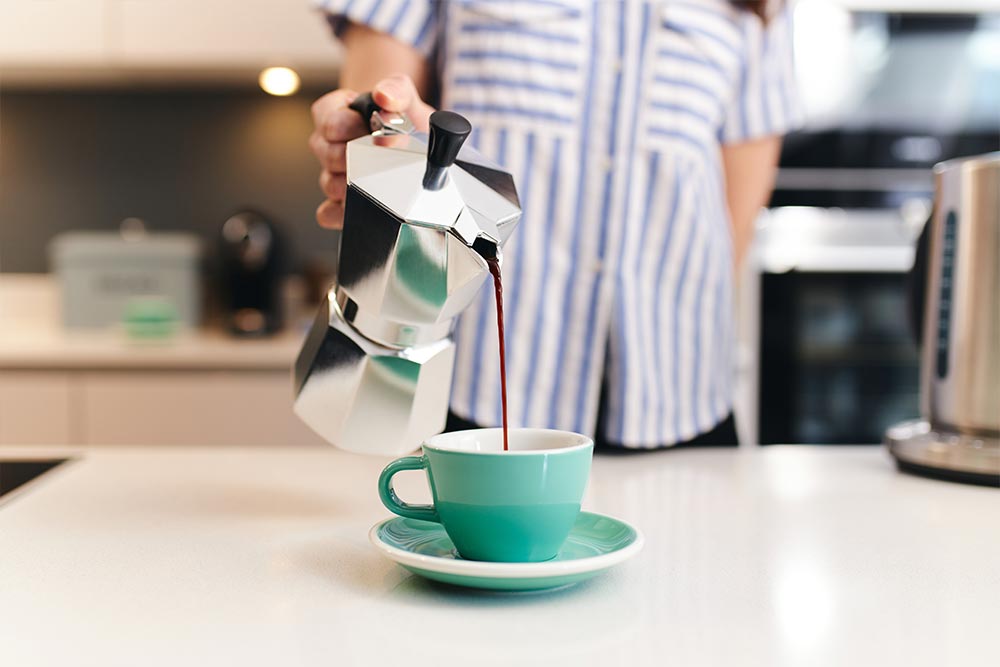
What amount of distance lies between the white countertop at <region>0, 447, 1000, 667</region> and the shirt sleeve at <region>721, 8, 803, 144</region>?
49cm

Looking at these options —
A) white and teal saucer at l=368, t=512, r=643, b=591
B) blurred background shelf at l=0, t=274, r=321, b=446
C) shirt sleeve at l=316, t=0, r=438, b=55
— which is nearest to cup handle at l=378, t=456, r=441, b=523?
white and teal saucer at l=368, t=512, r=643, b=591

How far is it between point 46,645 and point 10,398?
5.60 feet

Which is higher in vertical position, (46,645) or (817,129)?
(817,129)

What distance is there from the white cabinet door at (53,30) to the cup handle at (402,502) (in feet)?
6.27

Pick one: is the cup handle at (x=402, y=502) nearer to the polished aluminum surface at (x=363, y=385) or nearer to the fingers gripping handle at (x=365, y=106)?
the polished aluminum surface at (x=363, y=385)

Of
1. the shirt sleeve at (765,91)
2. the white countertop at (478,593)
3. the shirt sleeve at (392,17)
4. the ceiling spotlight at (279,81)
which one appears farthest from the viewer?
the ceiling spotlight at (279,81)

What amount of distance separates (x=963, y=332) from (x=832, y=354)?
1.14 metres

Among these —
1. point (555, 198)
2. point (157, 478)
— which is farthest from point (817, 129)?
point (157, 478)

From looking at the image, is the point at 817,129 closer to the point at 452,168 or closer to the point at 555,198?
the point at 555,198

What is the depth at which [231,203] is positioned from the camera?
100 inches

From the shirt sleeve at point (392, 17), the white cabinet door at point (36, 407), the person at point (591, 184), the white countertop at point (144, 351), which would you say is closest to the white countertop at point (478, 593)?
the person at point (591, 184)

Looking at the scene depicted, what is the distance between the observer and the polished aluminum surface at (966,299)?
85 centimetres

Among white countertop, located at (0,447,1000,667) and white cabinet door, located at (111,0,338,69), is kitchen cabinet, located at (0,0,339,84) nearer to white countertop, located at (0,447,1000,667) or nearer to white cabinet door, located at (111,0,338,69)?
white cabinet door, located at (111,0,338,69)

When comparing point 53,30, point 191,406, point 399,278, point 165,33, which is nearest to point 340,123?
point 399,278
